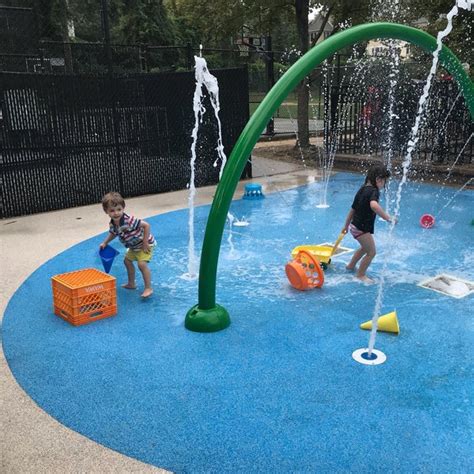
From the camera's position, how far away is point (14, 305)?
5363 millimetres

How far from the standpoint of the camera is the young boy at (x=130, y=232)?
16.7ft

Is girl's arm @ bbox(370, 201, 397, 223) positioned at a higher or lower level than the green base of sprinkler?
higher

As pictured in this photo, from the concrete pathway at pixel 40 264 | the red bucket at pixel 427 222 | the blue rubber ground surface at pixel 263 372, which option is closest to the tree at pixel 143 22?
the concrete pathway at pixel 40 264

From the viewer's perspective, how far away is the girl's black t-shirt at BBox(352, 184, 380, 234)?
5562mm

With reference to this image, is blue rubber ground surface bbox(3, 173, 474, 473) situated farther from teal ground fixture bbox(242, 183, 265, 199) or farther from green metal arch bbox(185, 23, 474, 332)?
teal ground fixture bbox(242, 183, 265, 199)

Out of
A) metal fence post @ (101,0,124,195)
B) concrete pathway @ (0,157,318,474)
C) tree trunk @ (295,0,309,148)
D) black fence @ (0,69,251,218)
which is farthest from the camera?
tree trunk @ (295,0,309,148)

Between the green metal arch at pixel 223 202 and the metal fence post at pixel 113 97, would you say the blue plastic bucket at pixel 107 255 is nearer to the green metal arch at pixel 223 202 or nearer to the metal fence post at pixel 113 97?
the green metal arch at pixel 223 202

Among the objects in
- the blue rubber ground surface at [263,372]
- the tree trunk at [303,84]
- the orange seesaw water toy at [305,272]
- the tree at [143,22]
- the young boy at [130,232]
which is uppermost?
the tree at [143,22]

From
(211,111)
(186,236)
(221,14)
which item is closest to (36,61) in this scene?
(221,14)

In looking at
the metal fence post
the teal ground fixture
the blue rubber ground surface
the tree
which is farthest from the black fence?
the tree

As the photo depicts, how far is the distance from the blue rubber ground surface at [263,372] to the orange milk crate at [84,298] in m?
0.09

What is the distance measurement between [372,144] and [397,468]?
1226 centimetres

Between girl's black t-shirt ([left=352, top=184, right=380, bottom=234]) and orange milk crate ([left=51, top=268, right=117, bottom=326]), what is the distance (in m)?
2.63

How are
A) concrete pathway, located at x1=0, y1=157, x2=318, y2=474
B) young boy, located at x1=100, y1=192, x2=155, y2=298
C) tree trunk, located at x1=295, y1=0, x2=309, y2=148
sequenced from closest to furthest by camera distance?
1. concrete pathway, located at x1=0, y1=157, x2=318, y2=474
2. young boy, located at x1=100, y1=192, x2=155, y2=298
3. tree trunk, located at x1=295, y1=0, x2=309, y2=148
